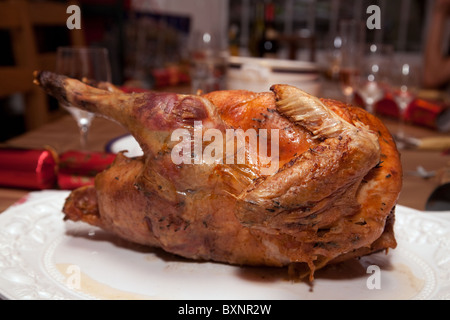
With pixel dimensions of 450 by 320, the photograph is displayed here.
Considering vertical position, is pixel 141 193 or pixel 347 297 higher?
pixel 141 193

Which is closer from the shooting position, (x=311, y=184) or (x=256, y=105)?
(x=311, y=184)

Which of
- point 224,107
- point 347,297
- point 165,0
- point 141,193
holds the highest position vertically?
point 165,0

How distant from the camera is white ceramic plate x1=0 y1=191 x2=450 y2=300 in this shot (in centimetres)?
74

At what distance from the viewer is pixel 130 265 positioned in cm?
83

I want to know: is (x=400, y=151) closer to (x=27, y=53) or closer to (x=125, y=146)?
(x=125, y=146)

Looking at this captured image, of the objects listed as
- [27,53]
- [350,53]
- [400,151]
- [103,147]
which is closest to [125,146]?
[103,147]

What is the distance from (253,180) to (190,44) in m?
2.07

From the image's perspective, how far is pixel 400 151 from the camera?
165 centimetres

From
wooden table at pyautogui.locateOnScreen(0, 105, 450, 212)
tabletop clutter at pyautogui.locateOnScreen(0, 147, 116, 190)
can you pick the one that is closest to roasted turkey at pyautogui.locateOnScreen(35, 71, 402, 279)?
tabletop clutter at pyautogui.locateOnScreen(0, 147, 116, 190)

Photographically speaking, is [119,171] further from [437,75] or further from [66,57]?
[437,75]

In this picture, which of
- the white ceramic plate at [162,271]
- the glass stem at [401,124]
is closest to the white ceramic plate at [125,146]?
the white ceramic plate at [162,271]

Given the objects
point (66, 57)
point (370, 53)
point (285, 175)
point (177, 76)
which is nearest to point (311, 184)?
point (285, 175)
